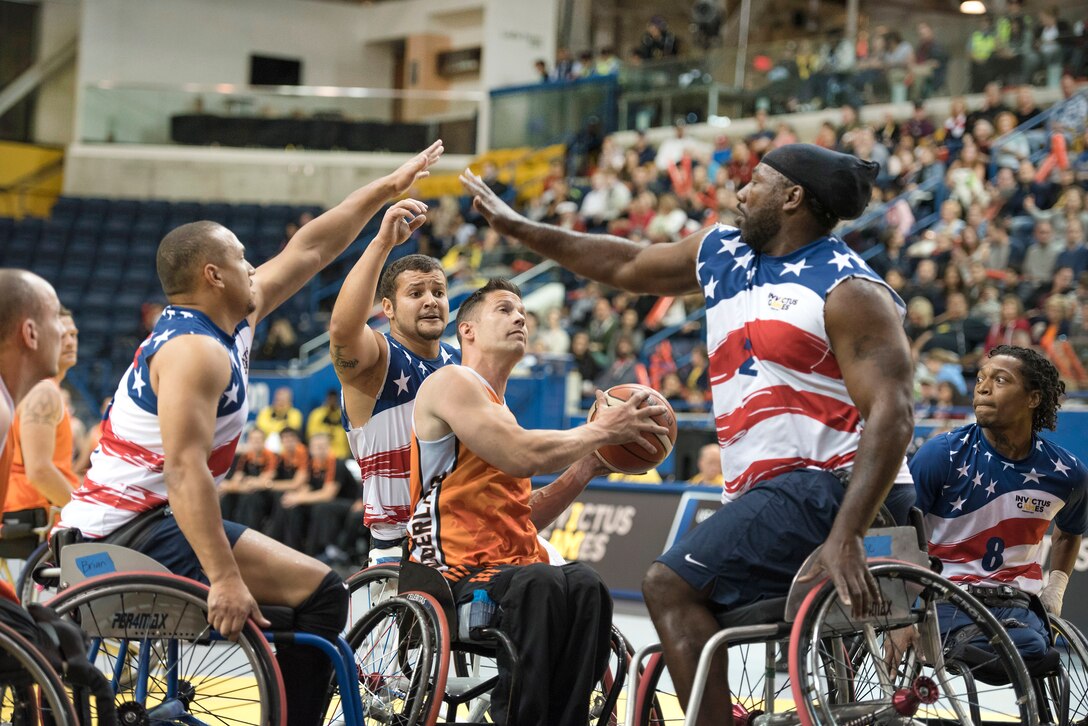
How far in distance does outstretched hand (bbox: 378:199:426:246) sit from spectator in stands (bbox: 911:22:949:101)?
13.0 m

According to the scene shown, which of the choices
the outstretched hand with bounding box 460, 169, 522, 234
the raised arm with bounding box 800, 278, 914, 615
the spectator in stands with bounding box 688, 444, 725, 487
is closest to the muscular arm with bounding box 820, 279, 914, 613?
the raised arm with bounding box 800, 278, 914, 615

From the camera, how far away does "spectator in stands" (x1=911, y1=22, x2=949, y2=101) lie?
16.4 metres

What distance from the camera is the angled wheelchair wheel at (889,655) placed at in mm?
3275

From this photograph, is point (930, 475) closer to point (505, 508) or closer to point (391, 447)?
point (505, 508)

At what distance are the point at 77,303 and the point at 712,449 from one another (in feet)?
37.2

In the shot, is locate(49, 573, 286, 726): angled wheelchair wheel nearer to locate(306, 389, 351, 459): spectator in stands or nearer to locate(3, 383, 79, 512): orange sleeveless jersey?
locate(3, 383, 79, 512): orange sleeveless jersey

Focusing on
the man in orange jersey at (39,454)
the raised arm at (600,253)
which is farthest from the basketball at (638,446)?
the man in orange jersey at (39,454)

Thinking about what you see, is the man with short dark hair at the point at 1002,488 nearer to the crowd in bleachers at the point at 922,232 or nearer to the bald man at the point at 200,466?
the bald man at the point at 200,466

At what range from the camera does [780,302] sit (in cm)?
361

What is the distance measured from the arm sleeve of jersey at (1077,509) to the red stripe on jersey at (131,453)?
9.90 feet

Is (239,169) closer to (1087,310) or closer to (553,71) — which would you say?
(553,71)

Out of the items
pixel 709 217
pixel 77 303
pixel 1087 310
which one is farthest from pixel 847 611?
pixel 77 303

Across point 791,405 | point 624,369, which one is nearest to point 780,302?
point 791,405

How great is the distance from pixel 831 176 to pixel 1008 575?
1721 millimetres
